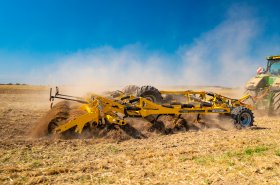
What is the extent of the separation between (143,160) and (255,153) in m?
2.31

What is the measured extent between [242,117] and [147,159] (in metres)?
5.68

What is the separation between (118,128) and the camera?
9.72 meters

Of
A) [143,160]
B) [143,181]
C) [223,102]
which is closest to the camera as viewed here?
[143,181]

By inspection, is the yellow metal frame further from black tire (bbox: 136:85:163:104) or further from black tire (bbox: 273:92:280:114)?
black tire (bbox: 273:92:280:114)

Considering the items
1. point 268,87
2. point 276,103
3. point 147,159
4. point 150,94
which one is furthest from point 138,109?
point 268,87

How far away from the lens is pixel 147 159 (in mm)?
6875

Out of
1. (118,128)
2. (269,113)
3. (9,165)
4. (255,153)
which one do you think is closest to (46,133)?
(118,128)

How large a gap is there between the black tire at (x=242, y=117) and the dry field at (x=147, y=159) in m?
1.13

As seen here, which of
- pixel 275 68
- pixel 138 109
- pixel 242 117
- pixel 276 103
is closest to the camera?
pixel 138 109

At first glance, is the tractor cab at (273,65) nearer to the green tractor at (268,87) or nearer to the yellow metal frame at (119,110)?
the green tractor at (268,87)

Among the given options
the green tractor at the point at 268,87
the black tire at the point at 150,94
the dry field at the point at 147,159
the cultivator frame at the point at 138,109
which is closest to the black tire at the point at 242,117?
the cultivator frame at the point at 138,109

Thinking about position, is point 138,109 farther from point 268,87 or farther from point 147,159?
point 268,87

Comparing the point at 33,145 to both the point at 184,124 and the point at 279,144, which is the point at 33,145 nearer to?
the point at 184,124

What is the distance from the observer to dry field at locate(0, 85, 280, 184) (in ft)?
18.0
